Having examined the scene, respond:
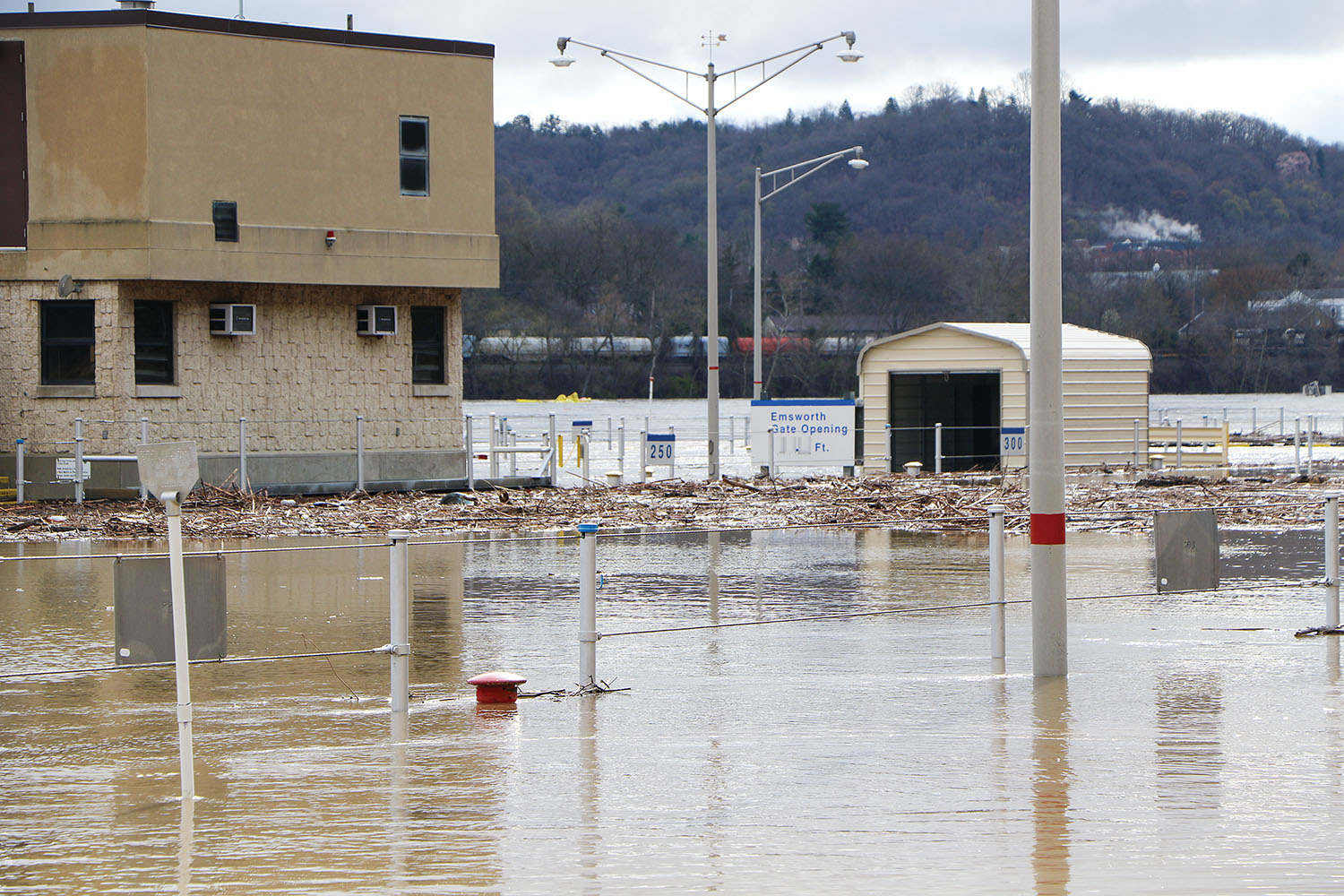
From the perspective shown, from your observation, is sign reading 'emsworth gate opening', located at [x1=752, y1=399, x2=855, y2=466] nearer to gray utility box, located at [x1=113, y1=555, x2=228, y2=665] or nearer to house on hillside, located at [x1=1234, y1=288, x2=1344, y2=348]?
gray utility box, located at [x1=113, y1=555, x2=228, y2=665]

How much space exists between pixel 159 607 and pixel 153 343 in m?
21.7

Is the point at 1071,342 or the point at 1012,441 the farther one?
the point at 1071,342

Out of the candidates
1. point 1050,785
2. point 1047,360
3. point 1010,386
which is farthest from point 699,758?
point 1010,386

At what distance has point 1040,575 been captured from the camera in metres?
10.7

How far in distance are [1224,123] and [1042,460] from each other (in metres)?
201

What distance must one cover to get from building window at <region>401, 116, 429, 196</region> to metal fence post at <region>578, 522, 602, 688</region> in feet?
74.8

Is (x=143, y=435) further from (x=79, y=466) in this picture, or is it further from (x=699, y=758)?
(x=699, y=758)

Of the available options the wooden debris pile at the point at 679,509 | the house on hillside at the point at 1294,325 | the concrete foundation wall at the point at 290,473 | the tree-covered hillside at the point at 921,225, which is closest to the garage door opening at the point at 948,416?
the wooden debris pile at the point at 679,509

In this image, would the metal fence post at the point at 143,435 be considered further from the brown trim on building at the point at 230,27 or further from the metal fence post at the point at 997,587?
the metal fence post at the point at 997,587

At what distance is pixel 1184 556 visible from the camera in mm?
11812

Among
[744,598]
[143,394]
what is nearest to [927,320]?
[143,394]

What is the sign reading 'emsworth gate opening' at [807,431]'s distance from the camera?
3522 cm

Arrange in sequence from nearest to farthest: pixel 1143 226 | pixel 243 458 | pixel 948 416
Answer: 1. pixel 243 458
2. pixel 948 416
3. pixel 1143 226

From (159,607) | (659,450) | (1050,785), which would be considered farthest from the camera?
(659,450)
